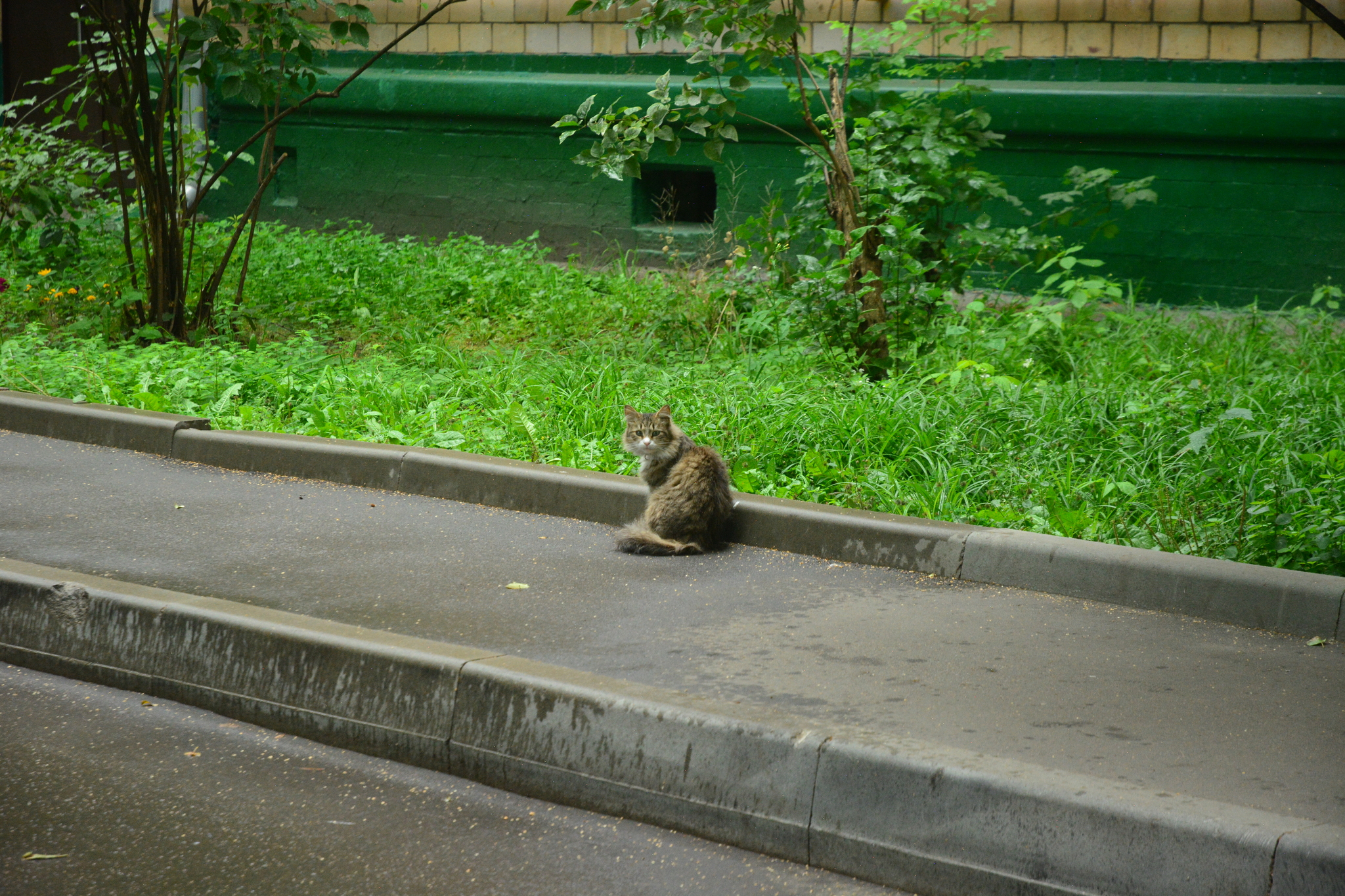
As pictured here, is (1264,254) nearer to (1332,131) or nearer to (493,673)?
(1332,131)

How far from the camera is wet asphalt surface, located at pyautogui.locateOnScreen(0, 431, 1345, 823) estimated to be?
3699mm

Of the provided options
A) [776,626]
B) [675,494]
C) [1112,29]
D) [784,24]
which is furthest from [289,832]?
[1112,29]

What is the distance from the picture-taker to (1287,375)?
7.46m

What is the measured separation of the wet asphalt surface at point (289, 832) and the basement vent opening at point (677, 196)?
A: 29.7ft

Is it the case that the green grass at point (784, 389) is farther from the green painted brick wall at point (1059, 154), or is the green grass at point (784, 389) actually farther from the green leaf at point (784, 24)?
the green leaf at point (784, 24)

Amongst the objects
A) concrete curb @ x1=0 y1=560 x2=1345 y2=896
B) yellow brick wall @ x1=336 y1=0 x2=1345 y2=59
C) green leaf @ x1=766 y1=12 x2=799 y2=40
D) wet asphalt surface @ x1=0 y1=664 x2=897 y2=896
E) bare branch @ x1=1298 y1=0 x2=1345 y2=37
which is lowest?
wet asphalt surface @ x1=0 y1=664 x2=897 y2=896

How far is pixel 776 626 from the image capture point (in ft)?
15.6

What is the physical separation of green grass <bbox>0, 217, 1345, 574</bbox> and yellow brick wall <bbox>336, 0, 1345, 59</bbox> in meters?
2.11

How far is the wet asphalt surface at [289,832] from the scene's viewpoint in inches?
129

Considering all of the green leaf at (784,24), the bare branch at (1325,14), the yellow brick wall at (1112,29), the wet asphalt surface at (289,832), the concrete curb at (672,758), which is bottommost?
the wet asphalt surface at (289,832)

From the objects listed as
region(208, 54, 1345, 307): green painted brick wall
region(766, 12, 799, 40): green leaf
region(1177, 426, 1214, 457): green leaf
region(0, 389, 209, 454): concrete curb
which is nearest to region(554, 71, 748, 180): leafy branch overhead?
region(766, 12, 799, 40): green leaf

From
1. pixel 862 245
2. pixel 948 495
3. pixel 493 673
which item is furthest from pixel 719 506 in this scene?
pixel 862 245

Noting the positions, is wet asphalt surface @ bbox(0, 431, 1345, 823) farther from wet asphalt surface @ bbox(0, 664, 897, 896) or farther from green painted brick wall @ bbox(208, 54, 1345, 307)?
green painted brick wall @ bbox(208, 54, 1345, 307)

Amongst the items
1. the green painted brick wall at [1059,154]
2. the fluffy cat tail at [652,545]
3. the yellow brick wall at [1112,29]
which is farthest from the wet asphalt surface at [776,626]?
the green painted brick wall at [1059,154]
